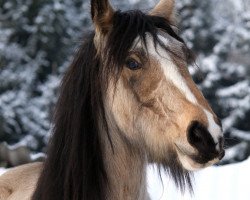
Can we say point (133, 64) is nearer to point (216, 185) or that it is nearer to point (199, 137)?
point (199, 137)

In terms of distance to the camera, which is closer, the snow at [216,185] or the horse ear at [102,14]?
the horse ear at [102,14]

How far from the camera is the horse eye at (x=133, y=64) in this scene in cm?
185

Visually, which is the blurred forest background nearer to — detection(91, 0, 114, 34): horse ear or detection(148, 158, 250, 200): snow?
detection(148, 158, 250, 200): snow

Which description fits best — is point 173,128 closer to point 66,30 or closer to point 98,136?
point 98,136

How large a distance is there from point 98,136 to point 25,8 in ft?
16.1

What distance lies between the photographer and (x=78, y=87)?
1959mm

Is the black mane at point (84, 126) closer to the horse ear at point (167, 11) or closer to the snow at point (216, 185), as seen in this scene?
the horse ear at point (167, 11)

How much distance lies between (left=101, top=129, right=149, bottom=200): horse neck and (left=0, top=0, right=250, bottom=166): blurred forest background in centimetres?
416

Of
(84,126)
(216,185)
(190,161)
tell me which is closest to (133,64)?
(84,126)

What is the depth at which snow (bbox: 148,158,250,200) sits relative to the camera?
4113 millimetres

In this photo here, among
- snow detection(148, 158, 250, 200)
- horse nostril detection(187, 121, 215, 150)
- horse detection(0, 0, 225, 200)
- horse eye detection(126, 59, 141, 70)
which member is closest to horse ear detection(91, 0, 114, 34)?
horse detection(0, 0, 225, 200)

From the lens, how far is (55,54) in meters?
6.50

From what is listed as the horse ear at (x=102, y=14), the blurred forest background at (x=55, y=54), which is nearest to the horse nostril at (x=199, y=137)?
the horse ear at (x=102, y=14)

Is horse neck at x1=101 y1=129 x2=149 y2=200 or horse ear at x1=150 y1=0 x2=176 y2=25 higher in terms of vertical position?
horse ear at x1=150 y1=0 x2=176 y2=25
